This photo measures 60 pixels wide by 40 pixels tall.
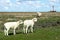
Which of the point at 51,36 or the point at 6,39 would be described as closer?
the point at 6,39

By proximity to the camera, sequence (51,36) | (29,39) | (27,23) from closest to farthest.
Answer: (29,39)
(51,36)
(27,23)

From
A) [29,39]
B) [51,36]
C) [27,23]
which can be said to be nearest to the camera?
[29,39]

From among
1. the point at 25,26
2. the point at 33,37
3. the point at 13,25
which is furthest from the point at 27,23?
the point at 33,37

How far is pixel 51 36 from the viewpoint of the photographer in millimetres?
23953

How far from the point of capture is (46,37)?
2341cm

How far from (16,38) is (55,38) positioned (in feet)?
13.2

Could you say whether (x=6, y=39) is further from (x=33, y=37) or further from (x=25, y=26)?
(x=25, y=26)

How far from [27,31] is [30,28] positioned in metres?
0.82

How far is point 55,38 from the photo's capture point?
22.8 metres

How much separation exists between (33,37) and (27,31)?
171 inches

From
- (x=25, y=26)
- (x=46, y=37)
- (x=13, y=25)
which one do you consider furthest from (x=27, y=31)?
(x=46, y=37)

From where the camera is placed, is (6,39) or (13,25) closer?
(6,39)

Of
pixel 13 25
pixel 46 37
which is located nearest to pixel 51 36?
pixel 46 37

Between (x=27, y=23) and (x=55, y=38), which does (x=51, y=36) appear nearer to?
(x=55, y=38)
